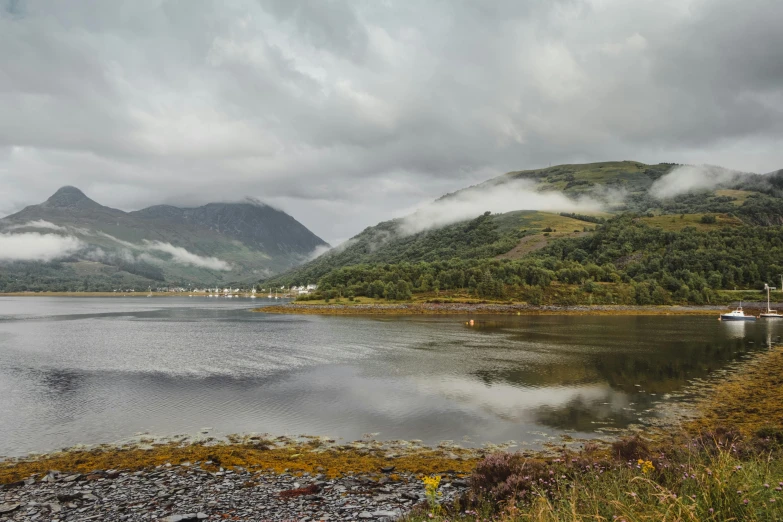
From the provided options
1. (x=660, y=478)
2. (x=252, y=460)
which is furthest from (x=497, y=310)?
(x=660, y=478)

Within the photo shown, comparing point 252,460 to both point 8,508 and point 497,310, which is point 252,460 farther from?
point 497,310

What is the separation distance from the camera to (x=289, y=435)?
26.8 metres

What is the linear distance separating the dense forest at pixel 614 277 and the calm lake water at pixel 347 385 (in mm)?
83470

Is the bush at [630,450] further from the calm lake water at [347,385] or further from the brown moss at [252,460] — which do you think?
the calm lake water at [347,385]

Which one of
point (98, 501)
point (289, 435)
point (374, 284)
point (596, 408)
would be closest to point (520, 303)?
point (374, 284)

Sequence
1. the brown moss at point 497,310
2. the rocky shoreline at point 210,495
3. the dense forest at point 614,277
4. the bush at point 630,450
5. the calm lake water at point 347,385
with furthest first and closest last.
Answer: the dense forest at point 614,277, the brown moss at point 497,310, the calm lake water at point 347,385, the bush at point 630,450, the rocky shoreline at point 210,495

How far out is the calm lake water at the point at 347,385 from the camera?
28.3 metres

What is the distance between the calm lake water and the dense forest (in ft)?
274

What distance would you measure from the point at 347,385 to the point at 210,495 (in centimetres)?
2368

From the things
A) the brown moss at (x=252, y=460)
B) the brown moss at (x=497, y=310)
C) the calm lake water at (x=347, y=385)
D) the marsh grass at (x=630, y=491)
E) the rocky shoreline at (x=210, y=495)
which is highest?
the marsh grass at (x=630, y=491)

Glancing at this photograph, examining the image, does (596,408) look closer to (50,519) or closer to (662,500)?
(662,500)

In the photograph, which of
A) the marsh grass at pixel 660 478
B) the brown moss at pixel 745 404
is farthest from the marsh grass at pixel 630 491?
the brown moss at pixel 745 404

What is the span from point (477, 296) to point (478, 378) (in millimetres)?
122647

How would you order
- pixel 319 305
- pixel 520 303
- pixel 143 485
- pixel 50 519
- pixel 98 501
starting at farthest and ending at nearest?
pixel 319 305 → pixel 520 303 → pixel 143 485 → pixel 98 501 → pixel 50 519
